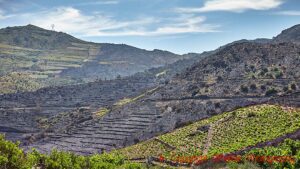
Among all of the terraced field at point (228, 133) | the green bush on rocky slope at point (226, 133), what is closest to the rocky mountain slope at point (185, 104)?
the terraced field at point (228, 133)

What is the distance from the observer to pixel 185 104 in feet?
541

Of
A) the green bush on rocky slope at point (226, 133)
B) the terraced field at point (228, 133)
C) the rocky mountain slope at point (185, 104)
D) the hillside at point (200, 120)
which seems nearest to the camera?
the green bush on rocky slope at point (226, 133)

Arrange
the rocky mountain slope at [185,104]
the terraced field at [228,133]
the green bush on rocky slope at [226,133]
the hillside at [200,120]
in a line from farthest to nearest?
the rocky mountain slope at [185,104]
the hillside at [200,120]
the terraced field at [228,133]
the green bush on rocky slope at [226,133]

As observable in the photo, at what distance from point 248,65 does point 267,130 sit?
10852 centimetres

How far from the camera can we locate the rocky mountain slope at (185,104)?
146 m

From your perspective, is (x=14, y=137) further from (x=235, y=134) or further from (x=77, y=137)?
(x=235, y=134)

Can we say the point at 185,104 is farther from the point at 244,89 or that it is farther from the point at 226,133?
the point at 226,133

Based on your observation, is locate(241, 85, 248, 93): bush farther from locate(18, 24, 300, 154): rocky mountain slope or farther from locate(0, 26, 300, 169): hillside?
locate(0, 26, 300, 169): hillside

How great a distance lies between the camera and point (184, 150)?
94062 millimetres

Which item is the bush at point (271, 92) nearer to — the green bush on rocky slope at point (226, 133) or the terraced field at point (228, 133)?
the terraced field at point (228, 133)

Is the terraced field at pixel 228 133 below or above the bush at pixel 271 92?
below

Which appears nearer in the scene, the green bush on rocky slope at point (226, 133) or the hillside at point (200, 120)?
the green bush on rocky slope at point (226, 133)

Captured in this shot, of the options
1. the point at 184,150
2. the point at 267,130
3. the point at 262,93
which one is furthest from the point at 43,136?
the point at 267,130

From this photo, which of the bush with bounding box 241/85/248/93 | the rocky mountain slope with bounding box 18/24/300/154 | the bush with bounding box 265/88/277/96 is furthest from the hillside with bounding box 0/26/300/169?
the bush with bounding box 241/85/248/93
